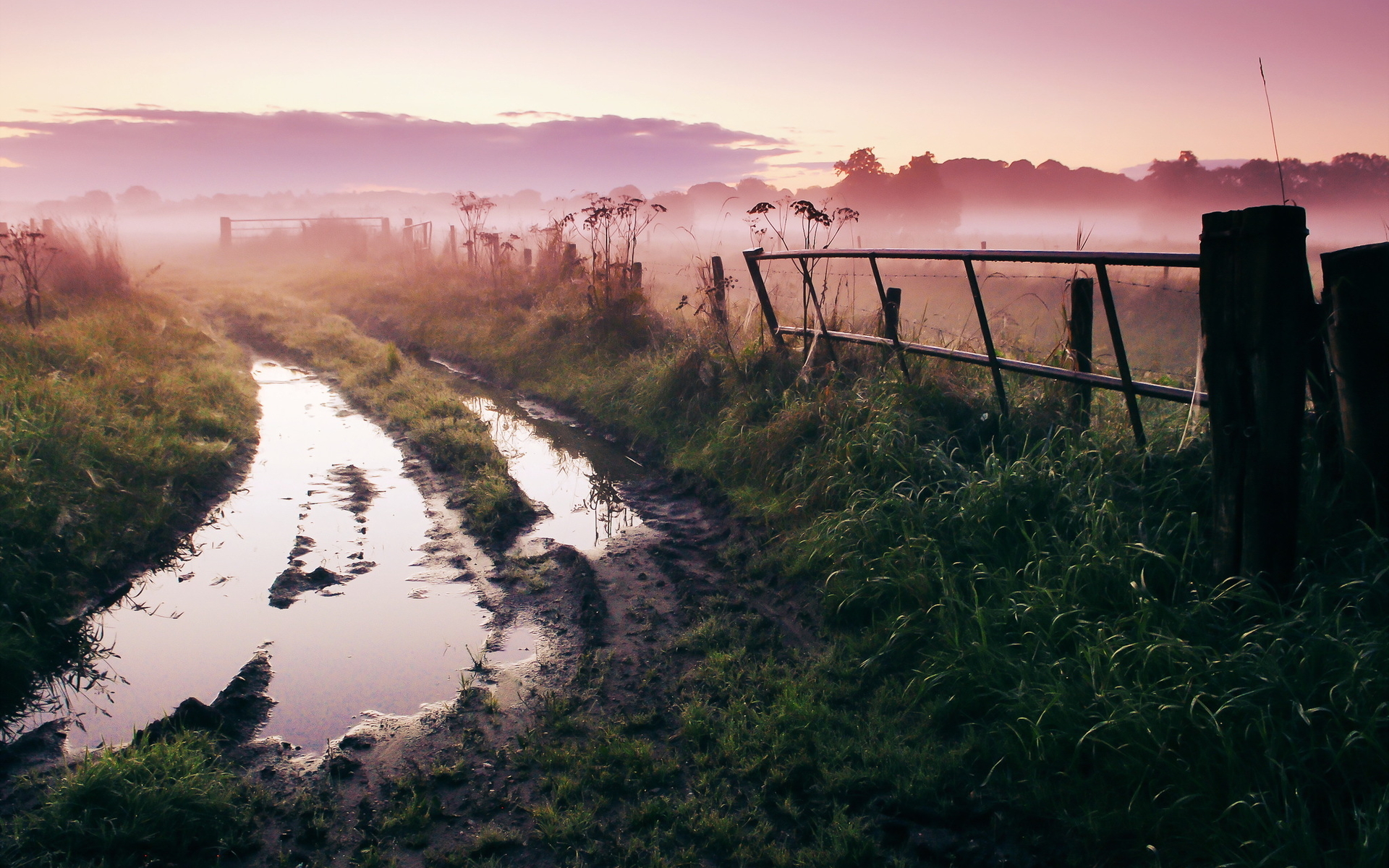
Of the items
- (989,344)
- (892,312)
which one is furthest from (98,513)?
(989,344)

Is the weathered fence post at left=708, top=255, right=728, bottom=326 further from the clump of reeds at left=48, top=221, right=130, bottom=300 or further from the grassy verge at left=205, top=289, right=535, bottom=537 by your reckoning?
the clump of reeds at left=48, top=221, right=130, bottom=300

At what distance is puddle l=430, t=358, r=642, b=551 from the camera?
6.21 metres

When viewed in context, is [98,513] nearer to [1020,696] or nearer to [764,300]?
[764,300]

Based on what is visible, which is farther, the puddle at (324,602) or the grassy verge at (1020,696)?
the puddle at (324,602)

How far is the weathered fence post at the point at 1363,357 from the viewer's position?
10.1 ft

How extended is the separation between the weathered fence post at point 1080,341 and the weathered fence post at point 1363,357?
181 centimetres

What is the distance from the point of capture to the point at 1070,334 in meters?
5.22

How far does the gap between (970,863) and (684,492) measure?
4.48m

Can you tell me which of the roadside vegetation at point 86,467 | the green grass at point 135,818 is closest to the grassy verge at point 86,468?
the roadside vegetation at point 86,467

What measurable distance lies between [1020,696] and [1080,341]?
2955mm

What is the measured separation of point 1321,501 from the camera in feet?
11.3

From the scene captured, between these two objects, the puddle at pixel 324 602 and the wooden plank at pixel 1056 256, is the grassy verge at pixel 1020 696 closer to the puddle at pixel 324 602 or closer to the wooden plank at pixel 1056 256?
the wooden plank at pixel 1056 256

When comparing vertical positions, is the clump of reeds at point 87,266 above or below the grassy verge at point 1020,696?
above

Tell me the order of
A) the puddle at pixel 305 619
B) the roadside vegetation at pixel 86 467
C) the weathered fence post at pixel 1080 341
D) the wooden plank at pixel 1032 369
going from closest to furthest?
1. the puddle at pixel 305 619
2. the wooden plank at pixel 1032 369
3. the roadside vegetation at pixel 86 467
4. the weathered fence post at pixel 1080 341
